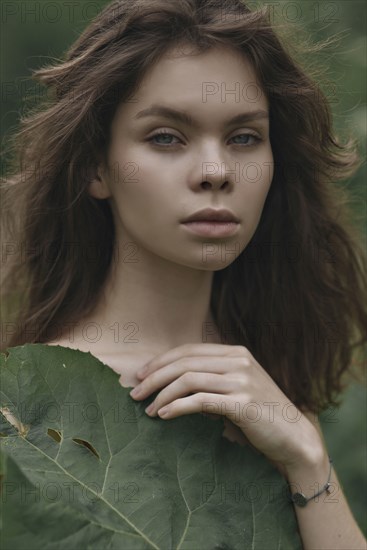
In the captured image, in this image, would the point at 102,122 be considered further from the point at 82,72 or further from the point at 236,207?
the point at 236,207

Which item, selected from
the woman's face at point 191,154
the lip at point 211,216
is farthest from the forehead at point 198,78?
the lip at point 211,216

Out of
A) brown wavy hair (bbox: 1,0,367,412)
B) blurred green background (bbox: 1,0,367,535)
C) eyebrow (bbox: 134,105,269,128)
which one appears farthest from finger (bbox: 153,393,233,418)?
blurred green background (bbox: 1,0,367,535)

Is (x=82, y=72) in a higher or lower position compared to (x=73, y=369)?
higher

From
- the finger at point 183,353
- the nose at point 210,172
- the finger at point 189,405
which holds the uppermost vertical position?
the nose at point 210,172

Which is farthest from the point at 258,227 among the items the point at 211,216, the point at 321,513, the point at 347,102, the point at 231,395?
the point at 347,102

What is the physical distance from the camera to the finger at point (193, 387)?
1.84 metres

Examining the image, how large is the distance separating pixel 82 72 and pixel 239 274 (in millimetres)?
636

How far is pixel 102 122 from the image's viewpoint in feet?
6.63

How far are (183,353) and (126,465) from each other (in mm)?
271

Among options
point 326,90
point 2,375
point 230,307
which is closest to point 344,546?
point 230,307

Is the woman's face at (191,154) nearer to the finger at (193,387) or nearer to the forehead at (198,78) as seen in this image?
the forehead at (198,78)

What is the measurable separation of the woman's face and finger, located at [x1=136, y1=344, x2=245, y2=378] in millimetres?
164

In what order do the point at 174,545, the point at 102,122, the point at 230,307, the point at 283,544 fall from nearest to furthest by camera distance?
the point at 174,545
the point at 283,544
the point at 102,122
the point at 230,307

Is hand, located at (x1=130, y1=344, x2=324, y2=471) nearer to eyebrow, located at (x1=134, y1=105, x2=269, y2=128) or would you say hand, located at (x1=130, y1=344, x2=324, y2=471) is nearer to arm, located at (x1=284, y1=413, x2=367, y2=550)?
arm, located at (x1=284, y1=413, x2=367, y2=550)
